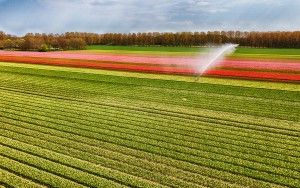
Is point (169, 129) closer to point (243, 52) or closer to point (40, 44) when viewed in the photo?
point (243, 52)

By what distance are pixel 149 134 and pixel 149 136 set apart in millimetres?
293

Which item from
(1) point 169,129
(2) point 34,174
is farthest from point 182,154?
(2) point 34,174

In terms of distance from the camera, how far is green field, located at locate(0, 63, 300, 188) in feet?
39.4

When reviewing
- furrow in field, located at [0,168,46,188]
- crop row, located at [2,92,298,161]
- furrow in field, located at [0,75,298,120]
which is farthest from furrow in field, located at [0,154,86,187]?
furrow in field, located at [0,75,298,120]

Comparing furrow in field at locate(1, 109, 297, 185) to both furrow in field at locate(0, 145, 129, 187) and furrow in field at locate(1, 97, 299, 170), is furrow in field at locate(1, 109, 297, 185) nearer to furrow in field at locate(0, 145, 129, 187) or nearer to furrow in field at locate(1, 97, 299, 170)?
furrow in field at locate(1, 97, 299, 170)

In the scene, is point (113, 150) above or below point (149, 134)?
below

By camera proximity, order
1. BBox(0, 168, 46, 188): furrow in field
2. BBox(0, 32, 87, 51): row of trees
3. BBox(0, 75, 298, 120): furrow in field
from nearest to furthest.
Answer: BBox(0, 168, 46, 188): furrow in field
BBox(0, 75, 298, 120): furrow in field
BBox(0, 32, 87, 51): row of trees

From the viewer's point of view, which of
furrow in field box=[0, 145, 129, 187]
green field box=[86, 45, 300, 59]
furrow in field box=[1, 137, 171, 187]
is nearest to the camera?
furrow in field box=[0, 145, 129, 187]

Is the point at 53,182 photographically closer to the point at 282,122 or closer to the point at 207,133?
the point at 207,133

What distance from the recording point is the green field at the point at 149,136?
12008 millimetres

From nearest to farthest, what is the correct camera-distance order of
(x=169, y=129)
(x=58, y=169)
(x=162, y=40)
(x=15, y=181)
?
(x=15, y=181)
(x=58, y=169)
(x=169, y=129)
(x=162, y=40)

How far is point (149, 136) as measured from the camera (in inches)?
628

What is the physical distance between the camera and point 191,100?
2383cm

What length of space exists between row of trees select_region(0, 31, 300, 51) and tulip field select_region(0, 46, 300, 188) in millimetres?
59097
